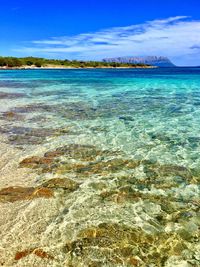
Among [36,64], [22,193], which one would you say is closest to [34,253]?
[22,193]

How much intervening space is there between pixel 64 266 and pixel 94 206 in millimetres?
1962

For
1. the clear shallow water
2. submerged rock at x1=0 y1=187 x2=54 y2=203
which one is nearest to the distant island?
the clear shallow water

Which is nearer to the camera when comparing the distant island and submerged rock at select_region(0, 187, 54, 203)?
submerged rock at select_region(0, 187, 54, 203)

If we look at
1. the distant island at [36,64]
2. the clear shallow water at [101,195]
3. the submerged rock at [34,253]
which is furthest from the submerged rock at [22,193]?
the distant island at [36,64]

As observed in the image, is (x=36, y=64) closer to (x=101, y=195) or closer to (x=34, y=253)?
(x=101, y=195)

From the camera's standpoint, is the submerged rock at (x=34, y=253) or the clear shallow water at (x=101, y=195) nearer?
the submerged rock at (x=34, y=253)

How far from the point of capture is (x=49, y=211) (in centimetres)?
627

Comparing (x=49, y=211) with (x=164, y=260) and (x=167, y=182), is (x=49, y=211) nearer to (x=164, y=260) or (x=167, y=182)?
(x=164, y=260)

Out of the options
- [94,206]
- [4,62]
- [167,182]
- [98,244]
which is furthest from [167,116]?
[4,62]

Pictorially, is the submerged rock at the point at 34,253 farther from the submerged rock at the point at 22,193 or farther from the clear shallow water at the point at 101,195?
the submerged rock at the point at 22,193

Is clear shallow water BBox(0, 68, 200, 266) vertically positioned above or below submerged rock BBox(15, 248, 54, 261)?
below

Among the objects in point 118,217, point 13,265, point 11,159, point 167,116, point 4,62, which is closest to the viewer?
point 13,265

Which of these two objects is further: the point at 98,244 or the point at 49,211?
the point at 49,211

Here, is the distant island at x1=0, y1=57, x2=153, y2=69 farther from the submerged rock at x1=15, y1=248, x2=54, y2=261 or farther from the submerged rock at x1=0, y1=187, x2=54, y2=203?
the submerged rock at x1=15, y1=248, x2=54, y2=261
